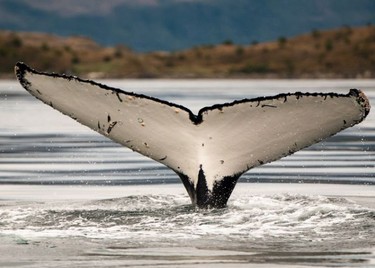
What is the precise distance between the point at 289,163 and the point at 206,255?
9887 millimetres

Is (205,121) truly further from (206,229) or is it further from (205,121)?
(206,229)

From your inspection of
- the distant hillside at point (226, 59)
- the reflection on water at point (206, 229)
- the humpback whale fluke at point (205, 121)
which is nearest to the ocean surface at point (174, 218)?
the reflection on water at point (206, 229)

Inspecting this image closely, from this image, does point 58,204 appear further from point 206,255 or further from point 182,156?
point 206,255

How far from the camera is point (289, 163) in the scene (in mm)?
19172

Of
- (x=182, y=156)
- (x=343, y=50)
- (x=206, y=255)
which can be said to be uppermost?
(x=343, y=50)

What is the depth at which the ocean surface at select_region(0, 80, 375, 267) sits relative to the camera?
9.34 m

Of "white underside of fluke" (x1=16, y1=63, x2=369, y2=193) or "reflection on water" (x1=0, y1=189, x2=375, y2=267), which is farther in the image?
"white underside of fluke" (x1=16, y1=63, x2=369, y2=193)

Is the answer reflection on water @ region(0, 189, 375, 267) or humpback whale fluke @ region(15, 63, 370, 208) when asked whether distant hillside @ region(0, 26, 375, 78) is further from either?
humpback whale fluke @ region(15, 63, 370, 208)

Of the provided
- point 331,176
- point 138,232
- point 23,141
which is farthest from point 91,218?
point 23,141

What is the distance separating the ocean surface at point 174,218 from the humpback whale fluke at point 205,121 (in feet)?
1.81

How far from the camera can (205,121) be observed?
1048 cm

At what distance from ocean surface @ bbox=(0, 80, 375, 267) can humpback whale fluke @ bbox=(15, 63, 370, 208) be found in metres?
0.55

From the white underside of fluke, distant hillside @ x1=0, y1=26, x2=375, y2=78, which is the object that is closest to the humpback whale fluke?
the white underside of fluke

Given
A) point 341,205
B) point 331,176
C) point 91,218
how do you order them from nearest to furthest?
point 91,218
point 341,205
point 331,176
